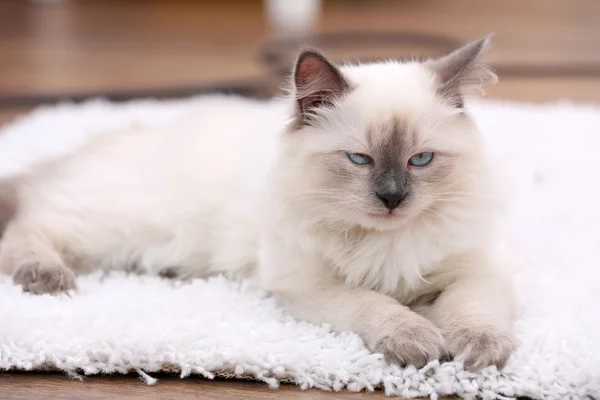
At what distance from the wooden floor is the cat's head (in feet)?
4.17

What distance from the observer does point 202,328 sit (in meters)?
1.36

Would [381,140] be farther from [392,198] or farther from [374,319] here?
[374,319]

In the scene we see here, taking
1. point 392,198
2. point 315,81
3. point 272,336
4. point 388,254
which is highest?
point 315,81

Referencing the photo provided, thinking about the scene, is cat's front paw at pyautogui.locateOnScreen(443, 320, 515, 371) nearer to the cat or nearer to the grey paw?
the cat

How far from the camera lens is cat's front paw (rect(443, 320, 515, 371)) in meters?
1.23

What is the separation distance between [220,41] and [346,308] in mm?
3551

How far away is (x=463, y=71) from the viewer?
138 cm

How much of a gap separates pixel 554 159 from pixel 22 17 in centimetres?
410

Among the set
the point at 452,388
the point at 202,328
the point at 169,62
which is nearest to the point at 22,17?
the point at 169,62

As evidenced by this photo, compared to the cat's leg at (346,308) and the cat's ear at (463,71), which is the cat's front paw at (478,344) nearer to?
the cat's leg at (346,308)

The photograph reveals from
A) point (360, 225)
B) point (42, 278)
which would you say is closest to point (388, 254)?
point (360, 225)

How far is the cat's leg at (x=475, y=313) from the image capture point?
4.07ft

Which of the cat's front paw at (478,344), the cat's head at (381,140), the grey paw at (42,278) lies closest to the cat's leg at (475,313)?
the cat's front paw at (478,344)

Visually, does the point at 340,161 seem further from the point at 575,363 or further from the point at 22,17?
the point at 22,17
